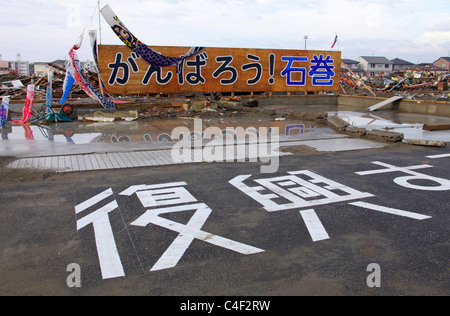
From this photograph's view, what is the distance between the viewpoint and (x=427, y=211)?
5.52m

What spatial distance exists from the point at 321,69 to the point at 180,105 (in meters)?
10.3

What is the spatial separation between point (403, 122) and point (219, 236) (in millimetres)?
12932

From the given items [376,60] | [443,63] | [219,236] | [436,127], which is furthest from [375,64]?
[219,236]

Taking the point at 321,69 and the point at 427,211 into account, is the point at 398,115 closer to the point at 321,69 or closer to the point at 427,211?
the point at 321,69

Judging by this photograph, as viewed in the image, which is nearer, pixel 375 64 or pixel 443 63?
pixel 375 64

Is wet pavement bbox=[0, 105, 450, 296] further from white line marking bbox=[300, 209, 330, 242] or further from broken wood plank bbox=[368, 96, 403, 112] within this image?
broken wood plank bbox=[368, 96, 403, 112]

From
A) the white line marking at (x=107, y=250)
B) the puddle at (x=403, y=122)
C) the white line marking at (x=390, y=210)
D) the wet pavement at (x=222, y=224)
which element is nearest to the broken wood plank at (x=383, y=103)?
the puddle at (x=403, y=122)

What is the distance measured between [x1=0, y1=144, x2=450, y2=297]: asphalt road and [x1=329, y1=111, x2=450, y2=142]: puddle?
502 cm

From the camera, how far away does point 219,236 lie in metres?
4.67

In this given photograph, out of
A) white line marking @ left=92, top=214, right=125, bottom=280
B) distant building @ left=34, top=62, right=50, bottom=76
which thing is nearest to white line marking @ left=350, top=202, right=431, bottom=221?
white line marking @ left=92, top=214, right=125, bottom=280

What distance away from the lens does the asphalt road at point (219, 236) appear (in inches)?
143

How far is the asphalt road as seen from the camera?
3623 millimetres

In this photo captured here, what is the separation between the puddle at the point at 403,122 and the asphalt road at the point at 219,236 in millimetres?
5022

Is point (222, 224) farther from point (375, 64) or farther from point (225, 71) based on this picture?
point (375, 64)
